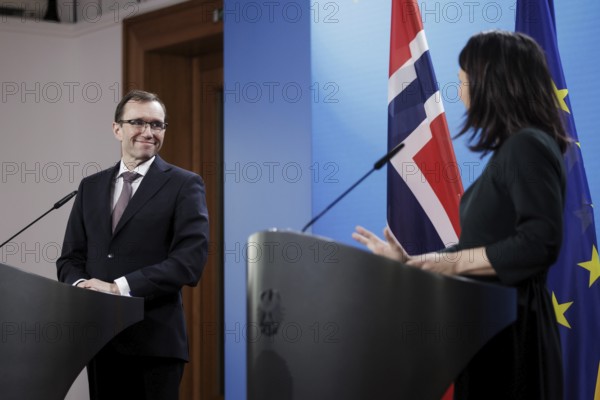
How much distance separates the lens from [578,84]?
3.15 metres

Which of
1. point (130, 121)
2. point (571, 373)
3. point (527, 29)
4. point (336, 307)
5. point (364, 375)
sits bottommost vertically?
point (571, 373)

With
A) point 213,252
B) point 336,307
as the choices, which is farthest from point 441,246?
point 213,252

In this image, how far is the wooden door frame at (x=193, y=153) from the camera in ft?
15.7

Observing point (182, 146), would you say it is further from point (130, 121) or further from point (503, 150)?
point (503, 150)

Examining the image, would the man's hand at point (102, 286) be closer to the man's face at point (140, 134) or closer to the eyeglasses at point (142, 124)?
the man's face at point (140, 134)

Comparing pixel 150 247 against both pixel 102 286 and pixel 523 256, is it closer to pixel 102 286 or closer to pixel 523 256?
pixel 102 286

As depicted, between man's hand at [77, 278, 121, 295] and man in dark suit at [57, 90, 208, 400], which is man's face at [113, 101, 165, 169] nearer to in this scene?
man in dark suit at [57, 90, 208, 400]

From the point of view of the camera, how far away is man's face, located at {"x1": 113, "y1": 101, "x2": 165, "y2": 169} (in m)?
2.92

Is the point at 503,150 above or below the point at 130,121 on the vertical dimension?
below

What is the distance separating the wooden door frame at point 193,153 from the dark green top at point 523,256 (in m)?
3.04

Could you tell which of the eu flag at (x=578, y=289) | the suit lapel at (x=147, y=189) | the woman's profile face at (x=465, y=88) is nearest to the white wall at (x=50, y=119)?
the suit lapel at (x=147, y=189)

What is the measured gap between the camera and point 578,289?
2818mm

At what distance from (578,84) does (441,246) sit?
773 millimetres

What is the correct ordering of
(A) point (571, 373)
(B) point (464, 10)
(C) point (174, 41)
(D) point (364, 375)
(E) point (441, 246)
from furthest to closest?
(C) point (174, 41) → (B) point (464, 10) → (E) point (441, 246) → (A) point (571, 373) → (D) point (364, 375)
